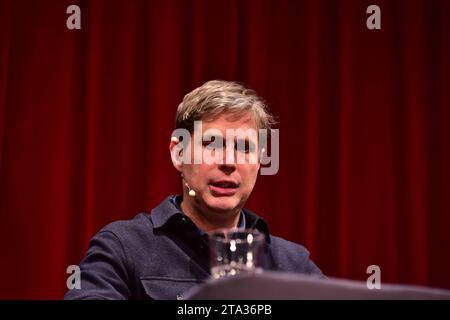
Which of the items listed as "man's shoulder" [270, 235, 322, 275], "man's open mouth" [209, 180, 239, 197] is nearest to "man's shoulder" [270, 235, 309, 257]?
"man's shoulder" [270, 235, 322, 275]

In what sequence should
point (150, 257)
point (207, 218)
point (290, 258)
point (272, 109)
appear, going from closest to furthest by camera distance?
point (150, 257), point (207, 218), point (290, 258), point (272, 109)

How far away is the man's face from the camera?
1617 mm

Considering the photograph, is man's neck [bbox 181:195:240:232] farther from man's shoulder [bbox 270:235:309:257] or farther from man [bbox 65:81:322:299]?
man's shoulder [bbox 270:235:309:257]

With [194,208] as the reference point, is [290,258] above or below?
below

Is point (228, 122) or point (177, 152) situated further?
point (177, 152)

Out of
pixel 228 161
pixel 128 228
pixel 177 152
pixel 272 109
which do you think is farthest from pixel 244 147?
pixel 272 109

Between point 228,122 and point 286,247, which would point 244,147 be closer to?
point 228,122

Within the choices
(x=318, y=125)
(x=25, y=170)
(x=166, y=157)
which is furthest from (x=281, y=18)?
(x=25, y=170)

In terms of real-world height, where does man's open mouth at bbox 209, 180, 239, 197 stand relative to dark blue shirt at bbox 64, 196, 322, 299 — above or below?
above

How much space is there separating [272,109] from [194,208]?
3.02 ft

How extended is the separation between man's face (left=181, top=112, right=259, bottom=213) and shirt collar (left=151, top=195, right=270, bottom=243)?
0.09m

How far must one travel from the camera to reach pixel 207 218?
170 cm

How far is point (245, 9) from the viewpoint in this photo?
254 centimetres

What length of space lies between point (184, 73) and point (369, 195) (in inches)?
37.8
